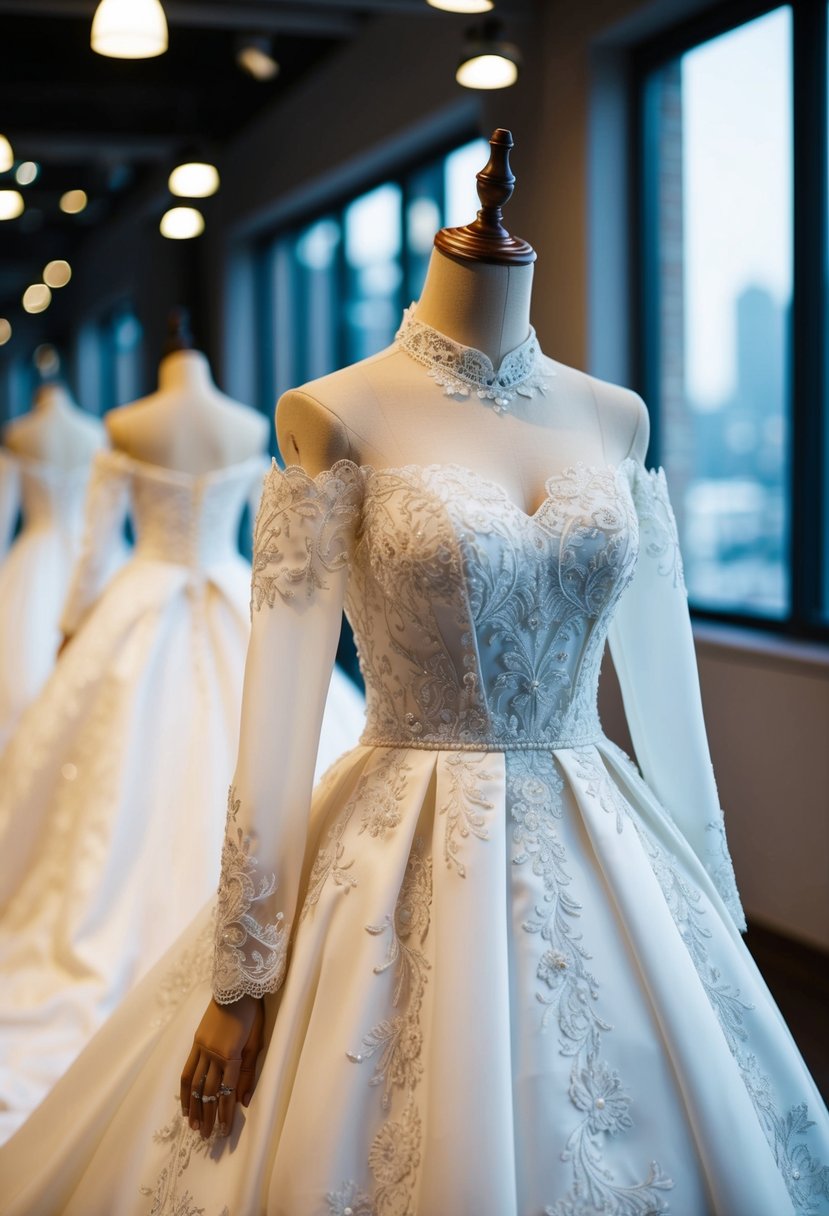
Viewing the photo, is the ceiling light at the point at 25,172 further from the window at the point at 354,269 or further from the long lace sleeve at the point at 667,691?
the long lace sleeve at the point at 667,691

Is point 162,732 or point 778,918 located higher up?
point 162,732

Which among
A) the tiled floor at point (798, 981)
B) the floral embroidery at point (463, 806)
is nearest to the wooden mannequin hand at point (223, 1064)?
the floral embroidery at point (463, 806)

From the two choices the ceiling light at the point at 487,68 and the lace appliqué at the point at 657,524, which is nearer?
the lace appliqué at the point at 657,524

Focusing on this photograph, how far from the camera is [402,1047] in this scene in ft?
5.26

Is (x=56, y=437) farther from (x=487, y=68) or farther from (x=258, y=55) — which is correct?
(x=487, y=68)

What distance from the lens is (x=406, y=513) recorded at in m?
1.72

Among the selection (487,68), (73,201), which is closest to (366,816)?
(487,68)

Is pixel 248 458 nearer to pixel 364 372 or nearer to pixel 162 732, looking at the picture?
pixel 162 732

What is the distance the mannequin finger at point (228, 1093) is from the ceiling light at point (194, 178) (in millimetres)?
3821

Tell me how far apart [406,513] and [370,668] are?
268 mm

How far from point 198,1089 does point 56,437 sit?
544 centimetres

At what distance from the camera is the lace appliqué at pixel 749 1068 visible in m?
1.69

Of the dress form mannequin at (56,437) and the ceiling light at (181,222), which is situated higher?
the ceiling light at (181,222)

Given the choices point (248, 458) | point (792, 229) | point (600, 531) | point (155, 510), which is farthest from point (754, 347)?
point (600, 531)
